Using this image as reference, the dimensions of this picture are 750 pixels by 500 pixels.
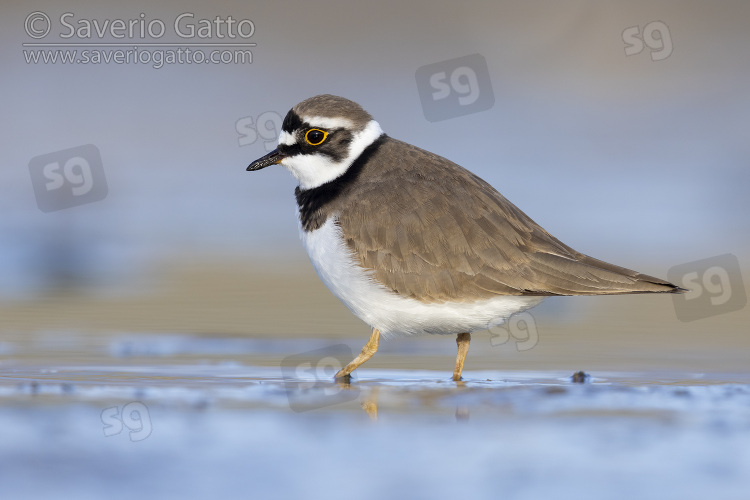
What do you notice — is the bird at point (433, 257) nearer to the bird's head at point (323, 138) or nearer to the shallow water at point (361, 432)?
the bird's head at point (323, 138)

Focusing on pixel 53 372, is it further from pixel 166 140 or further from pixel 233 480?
pixel 166 140

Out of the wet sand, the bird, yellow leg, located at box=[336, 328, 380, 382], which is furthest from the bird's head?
the wet sand

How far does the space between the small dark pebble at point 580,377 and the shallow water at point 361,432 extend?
7cm

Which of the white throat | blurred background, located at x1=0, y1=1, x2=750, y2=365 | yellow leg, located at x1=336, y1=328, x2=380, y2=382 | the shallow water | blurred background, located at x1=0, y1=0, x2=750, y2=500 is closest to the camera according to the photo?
the shallow water

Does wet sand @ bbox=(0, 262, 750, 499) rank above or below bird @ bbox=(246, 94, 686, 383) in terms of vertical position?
below

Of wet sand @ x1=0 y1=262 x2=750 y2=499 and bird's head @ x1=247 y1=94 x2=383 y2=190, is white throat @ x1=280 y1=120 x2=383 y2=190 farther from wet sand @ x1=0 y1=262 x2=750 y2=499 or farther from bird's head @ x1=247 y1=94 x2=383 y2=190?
wet sand @ x1=0 y1=262 x2=750 y2=499

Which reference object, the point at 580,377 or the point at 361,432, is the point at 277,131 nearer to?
the point at 580,377

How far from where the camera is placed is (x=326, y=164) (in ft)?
21.5

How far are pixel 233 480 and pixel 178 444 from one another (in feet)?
1.77

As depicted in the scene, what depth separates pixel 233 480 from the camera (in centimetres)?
388

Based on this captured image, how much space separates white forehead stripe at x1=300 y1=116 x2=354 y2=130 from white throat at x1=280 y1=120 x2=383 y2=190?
9 centimetres

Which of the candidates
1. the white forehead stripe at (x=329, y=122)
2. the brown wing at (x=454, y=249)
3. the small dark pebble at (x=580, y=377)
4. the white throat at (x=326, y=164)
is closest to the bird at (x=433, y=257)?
the brown wing at (x=454, y=249)

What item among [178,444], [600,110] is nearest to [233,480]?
[178,444]

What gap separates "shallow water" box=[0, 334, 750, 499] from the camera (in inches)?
152
